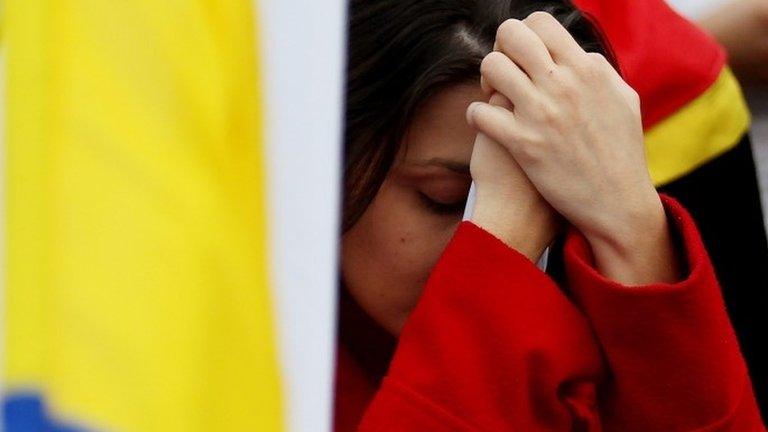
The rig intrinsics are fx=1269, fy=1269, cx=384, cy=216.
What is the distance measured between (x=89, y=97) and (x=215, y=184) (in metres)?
0.06

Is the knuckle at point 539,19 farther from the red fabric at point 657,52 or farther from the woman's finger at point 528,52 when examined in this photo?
the red fabric at point 657,52

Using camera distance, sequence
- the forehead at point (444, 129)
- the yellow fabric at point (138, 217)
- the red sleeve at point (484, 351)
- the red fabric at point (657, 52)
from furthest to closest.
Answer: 1. the red fabric at point (657, 52)
2. the forehead at point (444, 129)
3. the red sleeve at point (484, 351)
4. the yellow fabric at point (138, 217)

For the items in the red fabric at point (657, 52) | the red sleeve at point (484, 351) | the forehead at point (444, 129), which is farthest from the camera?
the red fabric at point (657, 52)

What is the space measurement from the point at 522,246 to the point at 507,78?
10cm

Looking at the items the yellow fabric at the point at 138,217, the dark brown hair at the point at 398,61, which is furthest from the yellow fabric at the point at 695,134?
the yellow fabric at the point at 138,217

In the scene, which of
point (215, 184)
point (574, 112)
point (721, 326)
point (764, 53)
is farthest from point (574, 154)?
point (764, 53)

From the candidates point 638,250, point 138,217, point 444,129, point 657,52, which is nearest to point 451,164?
point 444,129

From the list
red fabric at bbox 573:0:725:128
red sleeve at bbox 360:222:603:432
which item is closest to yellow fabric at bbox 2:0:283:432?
red sleeve at bbox 360:222:603:432

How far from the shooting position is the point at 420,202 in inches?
31.7

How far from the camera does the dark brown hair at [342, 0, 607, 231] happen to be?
0.81m

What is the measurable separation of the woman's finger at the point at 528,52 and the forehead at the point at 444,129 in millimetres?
64

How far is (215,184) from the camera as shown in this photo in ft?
1.57

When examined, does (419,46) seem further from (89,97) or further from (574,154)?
(89,97)

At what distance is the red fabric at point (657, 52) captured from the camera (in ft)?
3.15
